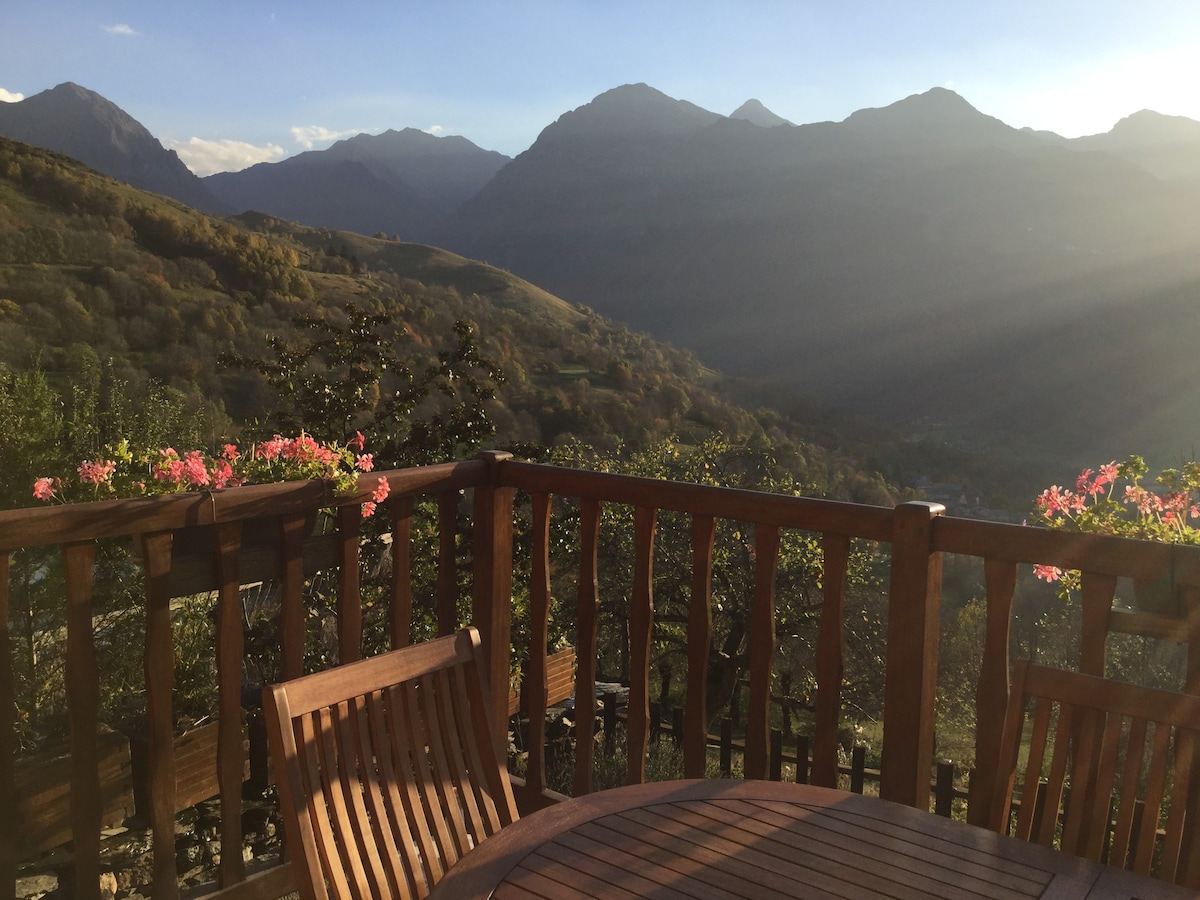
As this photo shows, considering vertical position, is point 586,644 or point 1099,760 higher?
point 1099,760

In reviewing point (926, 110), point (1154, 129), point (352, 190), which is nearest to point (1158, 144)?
point (1154, 129)

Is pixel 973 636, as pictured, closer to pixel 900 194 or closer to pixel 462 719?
pixel 462 719

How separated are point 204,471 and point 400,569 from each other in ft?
2.15

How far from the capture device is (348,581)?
2.23m

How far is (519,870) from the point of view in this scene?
3.54 ft

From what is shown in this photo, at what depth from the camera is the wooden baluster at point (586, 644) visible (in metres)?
2.43

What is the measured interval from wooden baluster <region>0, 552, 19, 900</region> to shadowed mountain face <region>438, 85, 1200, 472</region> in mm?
17612

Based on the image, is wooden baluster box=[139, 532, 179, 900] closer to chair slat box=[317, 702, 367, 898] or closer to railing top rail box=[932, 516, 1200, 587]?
chair slat box=[317, 702, 367, 898]

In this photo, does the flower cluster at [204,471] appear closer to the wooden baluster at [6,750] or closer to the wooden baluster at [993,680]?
the wooden baluster at [6,750]

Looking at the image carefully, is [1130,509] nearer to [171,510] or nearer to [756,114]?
[171,510]

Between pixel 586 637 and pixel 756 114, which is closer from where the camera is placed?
pixel 586 637

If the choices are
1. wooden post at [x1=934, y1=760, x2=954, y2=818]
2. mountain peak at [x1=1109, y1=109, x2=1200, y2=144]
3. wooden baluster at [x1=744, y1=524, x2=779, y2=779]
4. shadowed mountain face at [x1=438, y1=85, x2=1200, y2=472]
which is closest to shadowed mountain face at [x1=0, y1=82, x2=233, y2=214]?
shadowed mountain face at [x1=438, y1=85, x2=1200, y2=472]

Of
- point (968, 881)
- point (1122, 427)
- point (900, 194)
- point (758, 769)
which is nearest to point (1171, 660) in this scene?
point (758, 769)

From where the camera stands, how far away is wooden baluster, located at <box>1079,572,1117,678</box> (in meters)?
1.64
